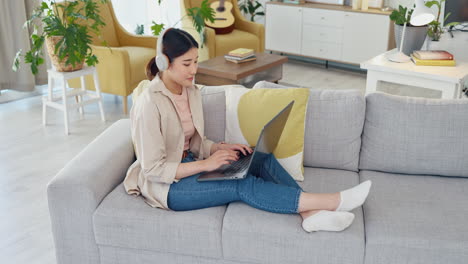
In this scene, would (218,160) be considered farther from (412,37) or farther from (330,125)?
(412,37)

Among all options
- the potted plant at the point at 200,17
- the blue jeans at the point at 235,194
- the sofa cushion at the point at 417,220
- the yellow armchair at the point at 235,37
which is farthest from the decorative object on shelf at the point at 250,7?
the blue jeans at the point at 235,194

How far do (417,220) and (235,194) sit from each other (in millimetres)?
705

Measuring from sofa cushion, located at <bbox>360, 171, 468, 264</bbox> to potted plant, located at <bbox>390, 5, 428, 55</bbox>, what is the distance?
1476mm

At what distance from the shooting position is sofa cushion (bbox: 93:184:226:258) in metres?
2.05

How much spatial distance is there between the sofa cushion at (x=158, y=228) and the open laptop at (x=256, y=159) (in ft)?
0.45

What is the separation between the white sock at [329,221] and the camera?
1.96 meters

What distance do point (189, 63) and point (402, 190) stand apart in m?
1.05

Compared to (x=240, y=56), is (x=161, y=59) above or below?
above

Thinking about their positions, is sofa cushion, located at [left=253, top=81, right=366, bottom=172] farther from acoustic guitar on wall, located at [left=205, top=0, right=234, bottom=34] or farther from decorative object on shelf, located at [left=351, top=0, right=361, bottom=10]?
decorative object on shelf, located at [left=351, top=0, right=361, bottom=10]

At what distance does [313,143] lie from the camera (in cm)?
247

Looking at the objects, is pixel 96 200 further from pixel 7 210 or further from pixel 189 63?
pixel 7 210

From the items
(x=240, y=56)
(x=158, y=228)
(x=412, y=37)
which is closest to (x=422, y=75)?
(x=412, y=37)

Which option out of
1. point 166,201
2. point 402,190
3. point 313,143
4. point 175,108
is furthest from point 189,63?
point 402,190

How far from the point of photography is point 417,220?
2.04m
